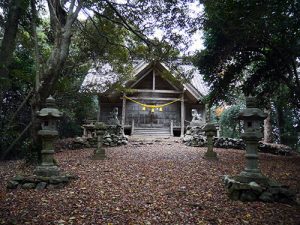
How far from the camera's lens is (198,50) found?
1083 centimetres

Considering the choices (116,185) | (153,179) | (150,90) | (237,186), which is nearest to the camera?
(237,186)

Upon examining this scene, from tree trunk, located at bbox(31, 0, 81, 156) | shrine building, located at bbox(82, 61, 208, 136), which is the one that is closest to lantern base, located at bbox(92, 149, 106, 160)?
tree trunk, located at bbox(31, 0, 81, 156)

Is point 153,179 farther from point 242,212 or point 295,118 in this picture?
point 295,118

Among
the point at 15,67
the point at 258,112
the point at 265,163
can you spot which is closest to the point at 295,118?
the point at 265,163

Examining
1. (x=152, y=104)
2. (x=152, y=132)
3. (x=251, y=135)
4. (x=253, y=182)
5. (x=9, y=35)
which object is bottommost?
(x=253, y=182)

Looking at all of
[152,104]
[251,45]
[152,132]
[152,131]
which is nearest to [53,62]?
[251,45]

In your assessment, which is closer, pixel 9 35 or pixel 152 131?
pixel 9 35

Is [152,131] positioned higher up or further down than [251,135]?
further down

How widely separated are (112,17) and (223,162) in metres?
6.43

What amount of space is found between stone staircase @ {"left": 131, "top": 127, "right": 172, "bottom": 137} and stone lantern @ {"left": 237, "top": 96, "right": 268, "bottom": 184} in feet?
43.1

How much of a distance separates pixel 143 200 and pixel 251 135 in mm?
2540

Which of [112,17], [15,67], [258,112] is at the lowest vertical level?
[258,112]

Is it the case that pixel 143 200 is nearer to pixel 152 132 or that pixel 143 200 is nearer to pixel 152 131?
pixel 152 132

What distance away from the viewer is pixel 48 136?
6555mm
